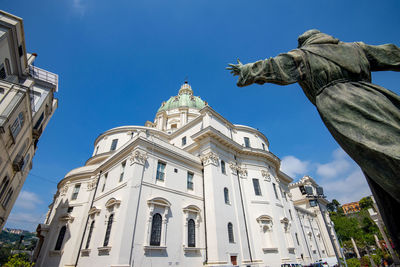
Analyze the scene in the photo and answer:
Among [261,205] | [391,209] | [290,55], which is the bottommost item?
[391,209]

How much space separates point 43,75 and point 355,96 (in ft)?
92.3

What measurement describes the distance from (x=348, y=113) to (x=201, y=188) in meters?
16.1

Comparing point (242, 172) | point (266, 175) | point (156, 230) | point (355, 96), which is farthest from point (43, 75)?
point (266, 175)

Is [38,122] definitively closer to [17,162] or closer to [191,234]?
[17,162]

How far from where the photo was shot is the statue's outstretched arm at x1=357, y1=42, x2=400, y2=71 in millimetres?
2567

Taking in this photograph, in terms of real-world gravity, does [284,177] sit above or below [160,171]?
above

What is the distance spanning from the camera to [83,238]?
14.8 meters

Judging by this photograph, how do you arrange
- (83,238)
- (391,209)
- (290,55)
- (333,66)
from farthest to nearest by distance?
(83,238), (290,55), (333,66), (391,209)

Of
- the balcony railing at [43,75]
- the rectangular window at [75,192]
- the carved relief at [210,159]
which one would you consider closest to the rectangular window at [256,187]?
the carved relief at [210,159]

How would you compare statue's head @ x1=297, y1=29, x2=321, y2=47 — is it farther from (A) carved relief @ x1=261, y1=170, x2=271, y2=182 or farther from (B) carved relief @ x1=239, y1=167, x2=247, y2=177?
(A) carved relief @ x1=261, y1=170, x2=271, y2=182

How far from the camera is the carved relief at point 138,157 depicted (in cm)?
1377

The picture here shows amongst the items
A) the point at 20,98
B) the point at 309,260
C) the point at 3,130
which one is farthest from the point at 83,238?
the point at 309,260

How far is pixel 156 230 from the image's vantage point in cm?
1259

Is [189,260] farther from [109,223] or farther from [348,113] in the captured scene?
[348,113]
